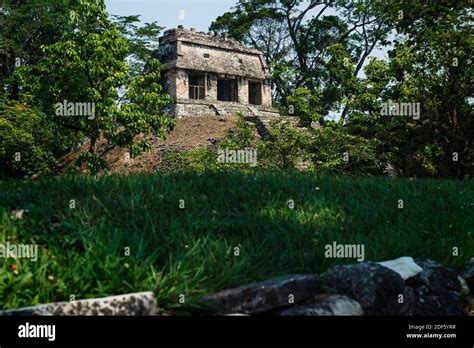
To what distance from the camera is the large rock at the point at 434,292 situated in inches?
220

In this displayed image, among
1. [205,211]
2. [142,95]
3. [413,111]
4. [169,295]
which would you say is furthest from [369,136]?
[169,295]

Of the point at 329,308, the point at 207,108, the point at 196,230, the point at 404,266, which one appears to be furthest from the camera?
the point at 207,108

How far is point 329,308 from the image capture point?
15.8 feet

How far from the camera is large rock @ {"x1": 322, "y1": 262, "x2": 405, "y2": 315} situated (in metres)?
5.21

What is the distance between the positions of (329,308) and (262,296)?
611 millimetres
